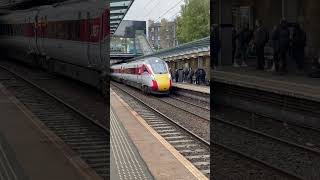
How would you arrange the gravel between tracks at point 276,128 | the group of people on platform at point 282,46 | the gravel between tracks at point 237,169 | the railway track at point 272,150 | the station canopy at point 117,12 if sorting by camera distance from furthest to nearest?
1. the group of people on platform at point 282,46
2. the gravel between tracks at point 276,128
3. the railway track at point 272,150
4. the gravel between tracks at point 237,169
5. the station canopy at point 117,12

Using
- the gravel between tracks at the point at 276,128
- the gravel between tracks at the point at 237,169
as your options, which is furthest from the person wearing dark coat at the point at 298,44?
the gravel between tracks at the point at 237,169

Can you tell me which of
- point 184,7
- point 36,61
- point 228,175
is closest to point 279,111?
point 228,175

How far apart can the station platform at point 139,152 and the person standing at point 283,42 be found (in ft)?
16.9

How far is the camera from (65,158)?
4.45 meters

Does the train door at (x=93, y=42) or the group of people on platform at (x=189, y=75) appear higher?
the train door at (x=93, y=42)

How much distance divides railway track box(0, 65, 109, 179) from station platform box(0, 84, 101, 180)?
0.25 metres

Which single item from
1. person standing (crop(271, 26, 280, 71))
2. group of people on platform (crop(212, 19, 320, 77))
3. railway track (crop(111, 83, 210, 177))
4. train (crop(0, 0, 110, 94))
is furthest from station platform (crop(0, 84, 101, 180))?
person standing (crop(271, 26, 280, 71))

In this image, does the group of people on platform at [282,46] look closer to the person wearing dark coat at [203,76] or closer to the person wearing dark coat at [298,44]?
the person wearing dark coat at [298,44]

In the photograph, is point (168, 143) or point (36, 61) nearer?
point (168, 143)

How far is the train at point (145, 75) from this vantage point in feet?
6.79

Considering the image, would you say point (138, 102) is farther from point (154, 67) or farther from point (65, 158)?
point (65, 158)

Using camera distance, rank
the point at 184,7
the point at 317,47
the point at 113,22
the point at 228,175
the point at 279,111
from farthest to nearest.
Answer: the point at 317,47
the point at 279,111
the point at 228,175
the point at 113,22
the point at 184,7

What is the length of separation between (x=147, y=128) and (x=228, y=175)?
2095mm

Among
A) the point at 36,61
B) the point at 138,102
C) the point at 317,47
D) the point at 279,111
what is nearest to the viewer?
the point at 138,102
